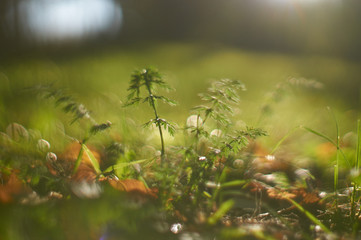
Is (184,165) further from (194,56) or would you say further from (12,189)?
(194,56)

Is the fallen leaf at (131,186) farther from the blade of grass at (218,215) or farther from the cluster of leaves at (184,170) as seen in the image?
the blade of grass at (218,215)

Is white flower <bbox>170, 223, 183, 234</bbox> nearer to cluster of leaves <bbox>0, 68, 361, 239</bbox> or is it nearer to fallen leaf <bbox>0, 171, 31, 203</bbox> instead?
cluster of leaves <bbox>0, 68, 361, 239</bbox>

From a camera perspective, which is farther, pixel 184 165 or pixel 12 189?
pixel 184 165

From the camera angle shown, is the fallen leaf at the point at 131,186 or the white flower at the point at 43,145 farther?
the white flower at the point at 43,145

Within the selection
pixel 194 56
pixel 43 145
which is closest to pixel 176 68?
pixel 194 56

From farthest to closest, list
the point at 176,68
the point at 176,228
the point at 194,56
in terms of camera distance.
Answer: the point at 194,56
the point at 176,68
the point at 176,228

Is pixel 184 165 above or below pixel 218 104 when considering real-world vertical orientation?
below

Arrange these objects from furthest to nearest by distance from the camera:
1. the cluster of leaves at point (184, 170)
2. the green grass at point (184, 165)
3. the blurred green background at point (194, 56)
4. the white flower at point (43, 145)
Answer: the blurred green background at point (194, 56) → the white flower at point (43, 145) → the cluster of leaves at point (184, 170) → the green grass at point (184, 165)

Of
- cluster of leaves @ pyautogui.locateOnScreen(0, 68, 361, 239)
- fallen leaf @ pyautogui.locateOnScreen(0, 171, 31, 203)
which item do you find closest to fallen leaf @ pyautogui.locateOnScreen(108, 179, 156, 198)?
cluster of leaves @ pyautogui.locateOnScreen(0, 68, 361, 239)

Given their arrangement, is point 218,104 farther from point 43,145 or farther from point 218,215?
point 43,145

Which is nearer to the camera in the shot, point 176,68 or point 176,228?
point 176,228

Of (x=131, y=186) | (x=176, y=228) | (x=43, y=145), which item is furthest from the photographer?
(x=43, y=145)

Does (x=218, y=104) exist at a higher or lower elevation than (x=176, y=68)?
higher

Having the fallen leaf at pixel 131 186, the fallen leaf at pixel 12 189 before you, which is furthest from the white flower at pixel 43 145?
the fallen leaf at pixel 131 186
